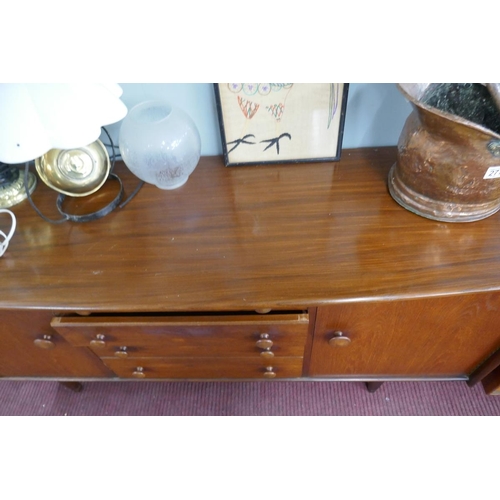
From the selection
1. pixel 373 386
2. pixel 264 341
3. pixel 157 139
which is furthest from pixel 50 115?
pixel 373 386

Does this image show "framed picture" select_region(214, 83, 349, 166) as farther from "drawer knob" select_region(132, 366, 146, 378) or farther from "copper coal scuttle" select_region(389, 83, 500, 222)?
"drawer knob" select_region(132, 366, 146, 378)

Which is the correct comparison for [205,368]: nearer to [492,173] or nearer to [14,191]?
[14,191]

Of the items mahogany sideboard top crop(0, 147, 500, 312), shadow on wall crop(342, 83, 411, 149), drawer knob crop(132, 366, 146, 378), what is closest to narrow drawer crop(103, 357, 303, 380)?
drawer knob crop(132, 366, 146, 378)

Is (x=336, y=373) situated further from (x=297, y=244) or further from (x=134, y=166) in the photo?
(x=134, y=166)

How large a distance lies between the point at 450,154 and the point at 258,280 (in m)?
0.36

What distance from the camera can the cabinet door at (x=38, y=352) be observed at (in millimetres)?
660

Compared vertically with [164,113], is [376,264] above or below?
below

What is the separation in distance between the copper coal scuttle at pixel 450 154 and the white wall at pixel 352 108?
0.10 m

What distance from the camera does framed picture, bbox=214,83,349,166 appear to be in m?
0.68

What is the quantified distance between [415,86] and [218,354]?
61cm

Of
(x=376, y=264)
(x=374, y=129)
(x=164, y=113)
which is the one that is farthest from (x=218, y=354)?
(x=374, y=129)

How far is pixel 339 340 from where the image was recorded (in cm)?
65

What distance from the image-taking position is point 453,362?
781mm
